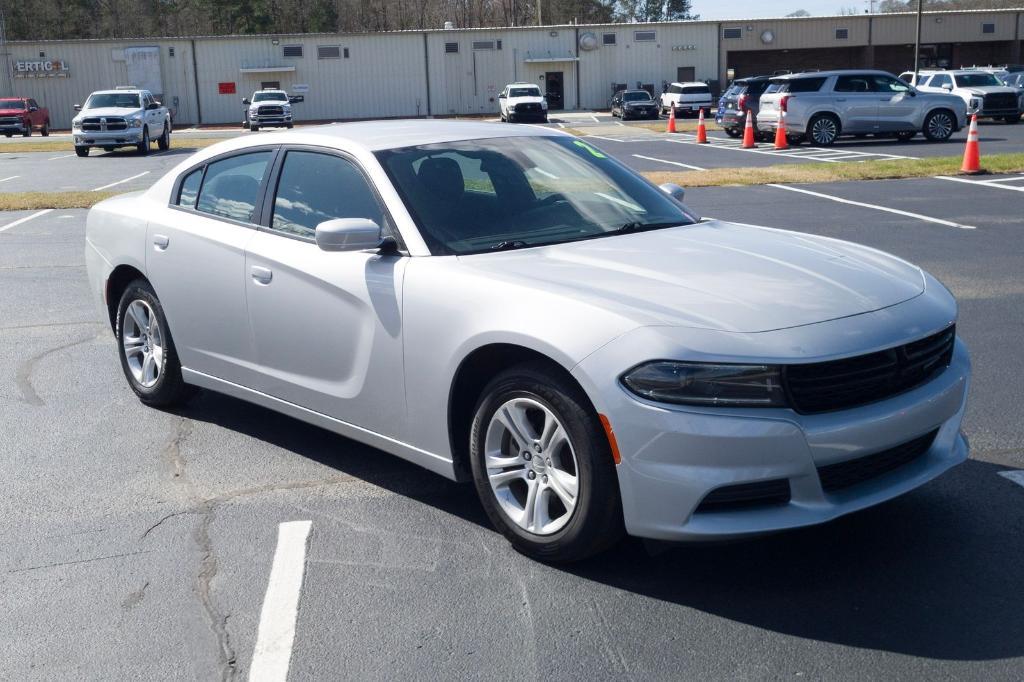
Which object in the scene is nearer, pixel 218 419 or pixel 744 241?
pixel 744 241

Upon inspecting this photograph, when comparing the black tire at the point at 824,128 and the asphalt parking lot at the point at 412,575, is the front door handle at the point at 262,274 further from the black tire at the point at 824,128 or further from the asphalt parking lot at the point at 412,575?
the black tire at the point at 824,128

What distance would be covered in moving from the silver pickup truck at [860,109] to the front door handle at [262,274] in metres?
23.7

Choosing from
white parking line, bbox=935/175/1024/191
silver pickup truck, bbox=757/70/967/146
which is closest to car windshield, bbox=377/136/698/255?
white parking line, bbox=935/175/1024/191

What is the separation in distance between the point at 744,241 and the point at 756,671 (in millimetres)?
2105

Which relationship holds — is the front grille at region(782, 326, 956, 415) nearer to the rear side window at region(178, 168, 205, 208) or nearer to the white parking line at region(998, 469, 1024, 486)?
the white parking line at region(998, 469, 1024, 486)

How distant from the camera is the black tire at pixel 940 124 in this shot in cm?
2705

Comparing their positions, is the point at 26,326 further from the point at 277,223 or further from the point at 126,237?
the point at 277,223

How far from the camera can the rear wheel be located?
88.7 ft

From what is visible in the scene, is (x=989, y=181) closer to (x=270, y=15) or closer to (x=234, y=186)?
(x=234, y=186)

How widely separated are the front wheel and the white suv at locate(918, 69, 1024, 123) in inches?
361

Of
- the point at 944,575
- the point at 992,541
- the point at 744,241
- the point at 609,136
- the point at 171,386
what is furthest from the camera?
the point at 609,136

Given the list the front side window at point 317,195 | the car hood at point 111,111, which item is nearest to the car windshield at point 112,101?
the car hood at point 111,111

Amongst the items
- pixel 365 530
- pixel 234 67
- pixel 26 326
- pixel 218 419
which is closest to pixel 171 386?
pixel 218 419

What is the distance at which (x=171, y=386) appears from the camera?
20.1 feet
